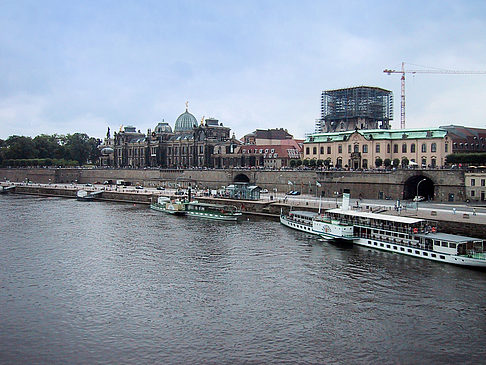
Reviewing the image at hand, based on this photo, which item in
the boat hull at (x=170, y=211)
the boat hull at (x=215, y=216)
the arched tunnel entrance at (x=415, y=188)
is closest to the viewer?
the boat hull at (x=215, y=216)

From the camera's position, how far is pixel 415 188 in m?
86.4

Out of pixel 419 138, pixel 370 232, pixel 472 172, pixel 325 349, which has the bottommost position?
pixel 325 349

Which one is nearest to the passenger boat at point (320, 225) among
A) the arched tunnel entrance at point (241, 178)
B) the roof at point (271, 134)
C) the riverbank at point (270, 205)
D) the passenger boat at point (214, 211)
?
the riverbank at point (270, 205)

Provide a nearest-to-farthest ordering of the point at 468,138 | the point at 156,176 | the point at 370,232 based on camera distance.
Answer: the point at 370,232, the point at 468,138, the point at 156,176

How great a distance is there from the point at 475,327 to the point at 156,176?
12278 cm

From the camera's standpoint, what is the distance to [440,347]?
29.1 meters

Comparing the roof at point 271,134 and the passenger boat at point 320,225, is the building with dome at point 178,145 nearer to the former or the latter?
the roof at point 271,134

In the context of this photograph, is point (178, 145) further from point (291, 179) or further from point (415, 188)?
point (415, 188)

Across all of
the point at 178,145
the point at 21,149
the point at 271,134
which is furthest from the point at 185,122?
the point at 21,149

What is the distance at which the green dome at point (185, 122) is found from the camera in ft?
611

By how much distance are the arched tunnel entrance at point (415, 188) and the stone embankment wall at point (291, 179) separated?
4.04ft

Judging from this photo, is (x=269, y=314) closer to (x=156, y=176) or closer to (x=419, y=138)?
(x=419, y=138)

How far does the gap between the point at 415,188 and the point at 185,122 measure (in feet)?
380

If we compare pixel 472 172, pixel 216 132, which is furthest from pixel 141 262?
pixel 216 132
